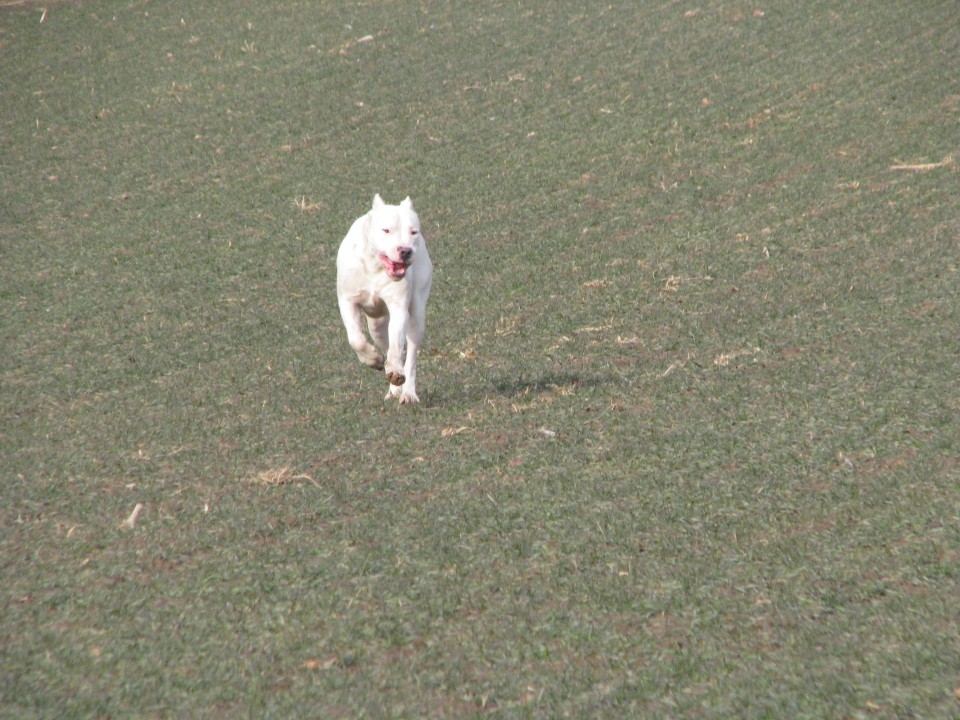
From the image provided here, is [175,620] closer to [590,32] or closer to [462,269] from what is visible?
[462,269]

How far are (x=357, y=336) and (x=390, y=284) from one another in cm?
44

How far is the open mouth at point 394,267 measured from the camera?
8.03 meters

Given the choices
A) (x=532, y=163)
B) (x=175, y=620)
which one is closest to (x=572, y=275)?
(x=532, y=163)

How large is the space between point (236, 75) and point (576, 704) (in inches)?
635

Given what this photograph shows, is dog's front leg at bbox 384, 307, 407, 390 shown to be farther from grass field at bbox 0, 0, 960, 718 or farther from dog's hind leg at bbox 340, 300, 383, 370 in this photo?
grass field at bbox 0, 0, 960, 718

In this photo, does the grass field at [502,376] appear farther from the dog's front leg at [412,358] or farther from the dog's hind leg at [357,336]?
the dog's hind leg at [357,336]

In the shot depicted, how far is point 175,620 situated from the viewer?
5.70 m

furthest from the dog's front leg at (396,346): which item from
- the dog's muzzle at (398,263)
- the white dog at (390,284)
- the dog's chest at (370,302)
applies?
the dog's muzzle at (398,263)

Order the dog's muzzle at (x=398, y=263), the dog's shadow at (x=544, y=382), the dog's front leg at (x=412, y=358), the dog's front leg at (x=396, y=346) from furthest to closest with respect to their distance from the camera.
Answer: the dog's shadow at (x=544, y=382)
the dog's front leg at (x=412, y=358)
the dog's front leg at (x=396, y=346)
the dog's muzzle at (x=398, y=263)

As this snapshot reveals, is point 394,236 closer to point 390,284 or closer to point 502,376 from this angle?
point 390,284

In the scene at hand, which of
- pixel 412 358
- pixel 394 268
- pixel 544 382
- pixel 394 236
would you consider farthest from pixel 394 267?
pixel 544 382

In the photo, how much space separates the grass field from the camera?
528 centimetres

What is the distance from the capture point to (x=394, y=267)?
8039mm

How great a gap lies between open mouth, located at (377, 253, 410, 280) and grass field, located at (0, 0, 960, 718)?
3.17 feet
